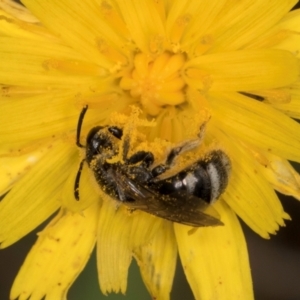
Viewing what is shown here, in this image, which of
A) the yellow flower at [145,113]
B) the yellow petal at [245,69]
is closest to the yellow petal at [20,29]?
the yellow flower at [145,113]

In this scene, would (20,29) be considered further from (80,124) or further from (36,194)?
(36,194)

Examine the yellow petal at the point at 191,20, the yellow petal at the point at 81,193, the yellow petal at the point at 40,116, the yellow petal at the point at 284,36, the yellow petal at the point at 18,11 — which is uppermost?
the yellow petal at the point at 284,36

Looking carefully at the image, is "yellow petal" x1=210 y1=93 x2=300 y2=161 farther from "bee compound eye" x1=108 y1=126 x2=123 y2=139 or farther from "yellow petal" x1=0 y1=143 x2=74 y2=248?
"yellow petal" x1=0 y1=143 x2=74 y2=248

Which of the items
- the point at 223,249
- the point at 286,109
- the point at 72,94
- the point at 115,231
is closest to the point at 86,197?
the point at 115,231

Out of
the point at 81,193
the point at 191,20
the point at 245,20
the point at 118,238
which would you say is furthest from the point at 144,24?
the point at 118,238

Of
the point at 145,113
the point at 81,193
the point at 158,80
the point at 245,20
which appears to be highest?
the point at 245,20

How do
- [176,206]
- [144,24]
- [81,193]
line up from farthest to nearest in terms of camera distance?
A: [81,193] → [144,24] → [176,206]

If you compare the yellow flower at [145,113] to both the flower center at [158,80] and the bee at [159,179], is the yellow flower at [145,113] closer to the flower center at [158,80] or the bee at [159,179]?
the flower center at [158,80]
